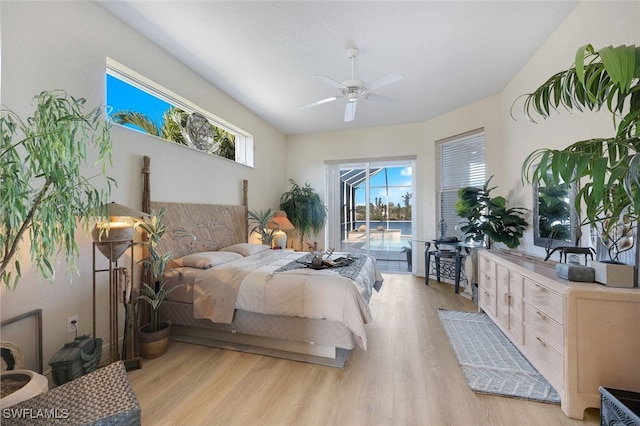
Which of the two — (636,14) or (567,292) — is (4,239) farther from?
(636,14)

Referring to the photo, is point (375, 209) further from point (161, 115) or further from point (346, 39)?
point (161, 115)

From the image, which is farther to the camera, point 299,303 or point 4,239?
point 299,303

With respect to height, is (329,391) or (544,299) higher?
(544,299)

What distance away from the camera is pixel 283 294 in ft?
7.38

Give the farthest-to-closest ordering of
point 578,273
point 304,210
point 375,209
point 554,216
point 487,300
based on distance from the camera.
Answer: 1. point 375,209
2. point 304,210
3. point 487,300
4. point 554,216
5. point 578,273

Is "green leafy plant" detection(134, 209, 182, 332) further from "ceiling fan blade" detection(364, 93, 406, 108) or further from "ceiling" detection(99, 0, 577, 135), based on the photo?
"ceiling fan blade" detection(364, 93, 406, 108)

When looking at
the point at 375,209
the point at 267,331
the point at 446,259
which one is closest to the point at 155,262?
the point at 267,331

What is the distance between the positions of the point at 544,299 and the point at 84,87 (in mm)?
3866

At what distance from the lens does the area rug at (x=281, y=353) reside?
218 centimetres

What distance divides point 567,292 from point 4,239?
284cm

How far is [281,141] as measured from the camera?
566 centimetres

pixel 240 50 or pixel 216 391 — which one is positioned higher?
pixel 240 50

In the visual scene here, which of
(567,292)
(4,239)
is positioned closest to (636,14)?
(567,292)

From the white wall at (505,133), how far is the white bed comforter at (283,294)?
223 cm
